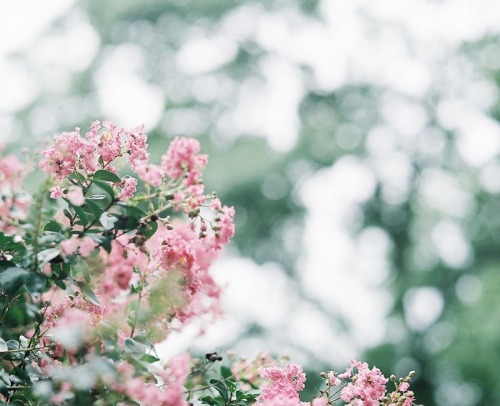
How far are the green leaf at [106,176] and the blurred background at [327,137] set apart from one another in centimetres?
522

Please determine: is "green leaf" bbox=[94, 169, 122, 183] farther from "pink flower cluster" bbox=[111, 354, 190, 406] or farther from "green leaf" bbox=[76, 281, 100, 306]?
"pink flower cluster" bbox=[111, 354, 190, 406]

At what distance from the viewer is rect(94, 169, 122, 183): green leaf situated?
1243 mm

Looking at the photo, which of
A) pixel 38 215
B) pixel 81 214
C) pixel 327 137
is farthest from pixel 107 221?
pixel 327 137

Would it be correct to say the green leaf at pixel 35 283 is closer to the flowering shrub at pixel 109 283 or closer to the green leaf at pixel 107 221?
the flowering shrub at pixel 109 283

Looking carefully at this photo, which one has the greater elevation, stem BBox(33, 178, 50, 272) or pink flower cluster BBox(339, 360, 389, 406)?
stem BBox(33, 178, 50, 272)

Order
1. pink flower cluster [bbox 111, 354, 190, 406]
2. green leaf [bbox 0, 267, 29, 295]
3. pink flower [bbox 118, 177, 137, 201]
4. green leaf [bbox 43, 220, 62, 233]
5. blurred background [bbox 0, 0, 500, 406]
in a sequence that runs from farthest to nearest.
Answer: blurred background [bbox 0, 0, 500, 406] → pink flower [bbox 118, 177, 137, 201] → green leaf [bbox 43, 220, 62, 233] → green leaf [bbox 0, 267, 29, 295] → pink flower cluster [bbox 111, 354, 190, 406]

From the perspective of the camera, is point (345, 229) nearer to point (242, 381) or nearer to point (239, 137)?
point (239, 137)

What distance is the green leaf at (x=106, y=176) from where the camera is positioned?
1243 millimetres

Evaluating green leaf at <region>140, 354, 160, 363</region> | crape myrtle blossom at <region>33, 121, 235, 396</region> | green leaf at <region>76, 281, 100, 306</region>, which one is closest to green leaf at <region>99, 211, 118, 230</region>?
crape myrtle blossom at <region>33, 121, 235, 396</region>

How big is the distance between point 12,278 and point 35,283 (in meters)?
0.03

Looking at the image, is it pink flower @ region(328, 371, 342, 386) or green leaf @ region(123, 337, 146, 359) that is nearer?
green leaf @ region(123, 337, 146, 359)

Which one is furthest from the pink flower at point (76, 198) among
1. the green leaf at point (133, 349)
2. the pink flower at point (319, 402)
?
the pink flower at point (319, 402)

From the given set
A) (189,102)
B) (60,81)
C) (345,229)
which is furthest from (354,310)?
(60,81)

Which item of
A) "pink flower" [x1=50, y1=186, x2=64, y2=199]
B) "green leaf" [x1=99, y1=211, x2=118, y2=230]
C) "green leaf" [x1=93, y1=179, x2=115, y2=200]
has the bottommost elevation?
"green leaf" [x1=99, y1=211, x2=118, y2=230]
